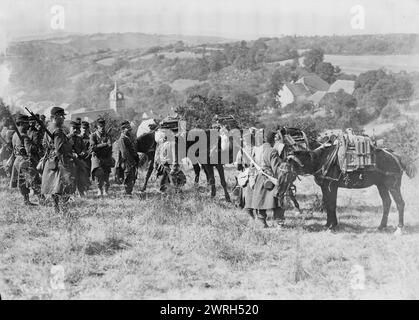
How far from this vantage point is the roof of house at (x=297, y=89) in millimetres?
51228

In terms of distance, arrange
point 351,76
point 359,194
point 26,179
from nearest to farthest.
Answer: point 26,179
point 359,194
point 351,76

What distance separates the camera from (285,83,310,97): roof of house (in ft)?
168

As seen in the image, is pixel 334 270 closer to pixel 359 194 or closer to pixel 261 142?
pixel 261 142

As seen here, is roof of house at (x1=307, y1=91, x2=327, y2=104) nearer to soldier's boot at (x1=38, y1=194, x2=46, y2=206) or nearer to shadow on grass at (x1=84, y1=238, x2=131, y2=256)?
soldier's boot at (x1=38, y1=194, x2=46, y2=206)

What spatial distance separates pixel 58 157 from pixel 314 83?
159 ft

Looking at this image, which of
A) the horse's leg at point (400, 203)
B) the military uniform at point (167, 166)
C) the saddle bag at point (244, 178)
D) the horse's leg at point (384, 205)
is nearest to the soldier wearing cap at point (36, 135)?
the military uniform at point (167, 166)

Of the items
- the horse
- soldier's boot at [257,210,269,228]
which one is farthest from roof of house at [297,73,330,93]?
soldier's boot at [257,210,269,228]

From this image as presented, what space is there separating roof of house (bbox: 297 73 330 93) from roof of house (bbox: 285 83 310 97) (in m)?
0.73

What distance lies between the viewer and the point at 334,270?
21.5ft

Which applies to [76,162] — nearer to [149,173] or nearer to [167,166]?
[167,166]

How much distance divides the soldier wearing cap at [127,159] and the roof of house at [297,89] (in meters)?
41.2

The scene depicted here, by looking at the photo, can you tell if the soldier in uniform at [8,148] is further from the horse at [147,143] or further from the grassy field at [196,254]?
the horse at [147,143]

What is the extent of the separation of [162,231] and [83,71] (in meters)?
56.0
